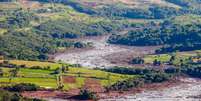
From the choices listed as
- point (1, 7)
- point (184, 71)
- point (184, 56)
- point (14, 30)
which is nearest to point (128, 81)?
point (184, 71)

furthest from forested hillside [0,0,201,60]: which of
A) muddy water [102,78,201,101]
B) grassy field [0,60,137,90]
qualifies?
muddy water [102,78,201,101]

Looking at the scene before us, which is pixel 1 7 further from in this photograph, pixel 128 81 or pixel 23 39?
pixel 128 81

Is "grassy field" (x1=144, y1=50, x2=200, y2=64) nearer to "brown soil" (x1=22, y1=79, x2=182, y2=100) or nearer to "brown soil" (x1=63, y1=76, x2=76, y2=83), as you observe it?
"brown soil" (x1=22, y1=79, x2=182, y2=100)

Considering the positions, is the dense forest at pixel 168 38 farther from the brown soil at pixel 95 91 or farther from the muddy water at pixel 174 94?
the brown soil at pixel 95 91

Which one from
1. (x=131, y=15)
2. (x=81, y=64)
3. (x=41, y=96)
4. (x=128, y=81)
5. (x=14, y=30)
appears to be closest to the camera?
(x=41, y=96)

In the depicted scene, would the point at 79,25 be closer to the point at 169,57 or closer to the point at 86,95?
the point at 169,57
